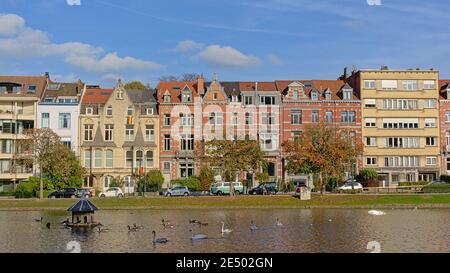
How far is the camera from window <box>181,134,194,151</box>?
92.0 meters

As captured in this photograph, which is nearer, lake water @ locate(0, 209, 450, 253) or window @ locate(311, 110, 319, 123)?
lake water @ locate(0, 209, 450, 253)

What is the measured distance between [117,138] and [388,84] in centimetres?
4085

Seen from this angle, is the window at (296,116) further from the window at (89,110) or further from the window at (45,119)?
the window at (45,119)

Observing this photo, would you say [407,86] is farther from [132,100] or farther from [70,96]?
[70,96]

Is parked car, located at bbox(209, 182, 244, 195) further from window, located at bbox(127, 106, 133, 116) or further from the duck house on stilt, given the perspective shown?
the duck house on stilt

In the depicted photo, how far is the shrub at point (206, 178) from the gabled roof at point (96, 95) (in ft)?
62.8

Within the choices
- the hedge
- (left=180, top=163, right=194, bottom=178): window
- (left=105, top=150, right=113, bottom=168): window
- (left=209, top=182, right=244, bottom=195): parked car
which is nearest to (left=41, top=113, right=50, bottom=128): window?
(left=105, top=150, right=113, bottom=168): window

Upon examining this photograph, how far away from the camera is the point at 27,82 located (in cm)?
9294

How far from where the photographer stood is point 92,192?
78.1 meters

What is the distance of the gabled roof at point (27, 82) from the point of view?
90.7 metres

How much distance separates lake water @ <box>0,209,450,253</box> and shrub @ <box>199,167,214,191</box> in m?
23.6

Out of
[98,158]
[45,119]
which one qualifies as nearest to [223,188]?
[98,158]
